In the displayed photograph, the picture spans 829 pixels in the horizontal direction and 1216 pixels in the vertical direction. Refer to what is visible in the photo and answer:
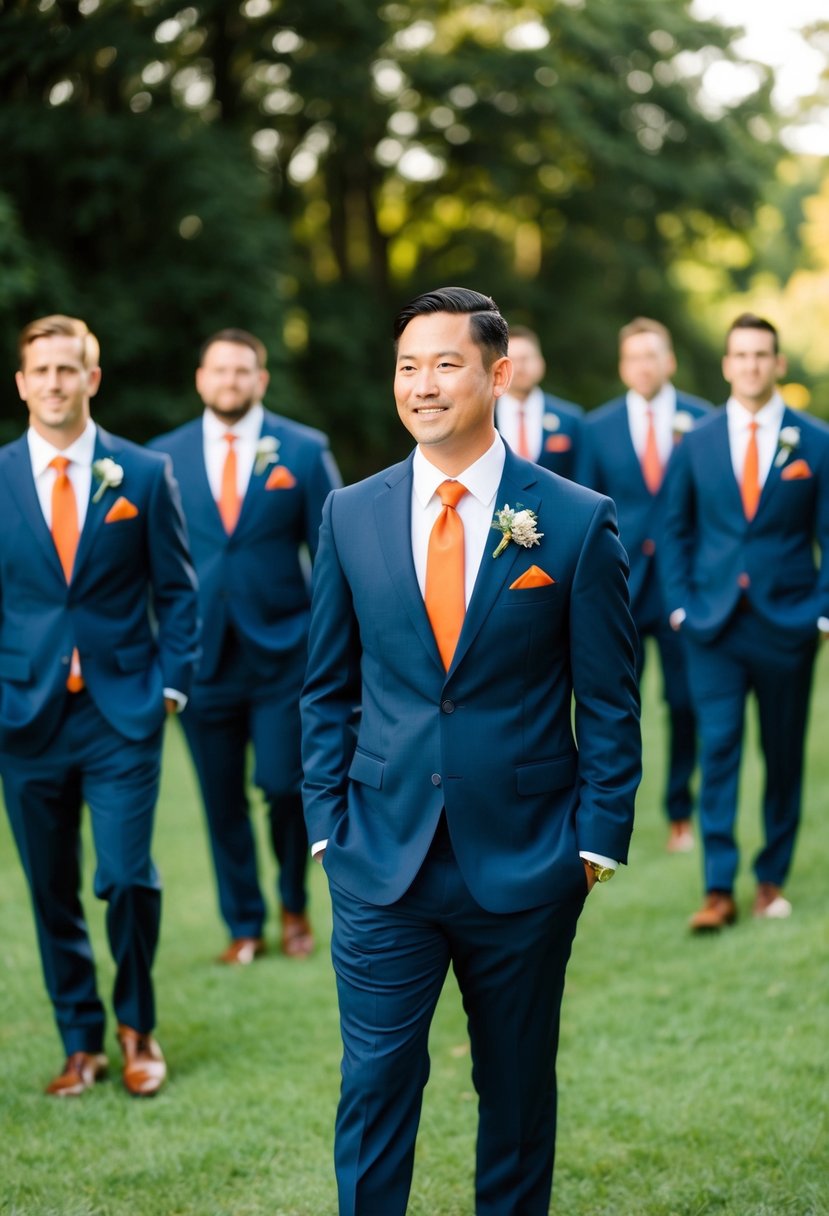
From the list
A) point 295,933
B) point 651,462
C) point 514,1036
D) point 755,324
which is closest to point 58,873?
point 295,933

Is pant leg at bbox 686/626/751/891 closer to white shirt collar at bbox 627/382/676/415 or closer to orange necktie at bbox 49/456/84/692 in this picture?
white shirt collar at bbox 627/382/676/415

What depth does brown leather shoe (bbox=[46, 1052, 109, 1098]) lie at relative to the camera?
5254 mm

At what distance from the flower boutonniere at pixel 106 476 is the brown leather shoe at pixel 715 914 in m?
3.48

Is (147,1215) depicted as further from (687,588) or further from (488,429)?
(687,588)

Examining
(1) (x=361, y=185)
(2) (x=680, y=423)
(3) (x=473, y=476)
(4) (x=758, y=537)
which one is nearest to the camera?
(3) (x=473, y=476)

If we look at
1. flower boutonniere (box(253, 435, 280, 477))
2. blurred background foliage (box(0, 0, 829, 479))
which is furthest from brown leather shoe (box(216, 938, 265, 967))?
blurred background foliage (box(0, 0, 829, 479))

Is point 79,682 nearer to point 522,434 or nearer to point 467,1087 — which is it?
point 467,1087

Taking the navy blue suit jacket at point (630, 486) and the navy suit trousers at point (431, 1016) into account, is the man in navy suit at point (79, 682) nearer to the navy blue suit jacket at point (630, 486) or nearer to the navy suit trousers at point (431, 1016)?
the navy suit trousers at point (431, 1016)

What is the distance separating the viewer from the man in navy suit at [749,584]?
22.2ft

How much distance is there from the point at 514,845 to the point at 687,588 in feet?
12.6

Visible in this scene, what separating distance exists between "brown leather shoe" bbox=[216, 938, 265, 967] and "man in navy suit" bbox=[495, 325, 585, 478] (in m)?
3.84

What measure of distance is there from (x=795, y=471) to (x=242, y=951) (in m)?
3.45

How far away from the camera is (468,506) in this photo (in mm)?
3496

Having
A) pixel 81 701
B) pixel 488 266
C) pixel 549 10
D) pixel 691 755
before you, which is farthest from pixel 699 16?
pixel 81 701
